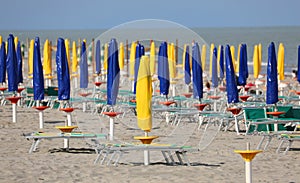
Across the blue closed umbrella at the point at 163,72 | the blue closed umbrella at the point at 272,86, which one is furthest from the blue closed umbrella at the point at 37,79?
the blue closed umbrella at the point at 272,86

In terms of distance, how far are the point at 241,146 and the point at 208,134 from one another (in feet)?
5.28

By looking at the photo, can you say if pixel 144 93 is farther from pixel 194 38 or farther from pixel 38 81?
pixel 194 38

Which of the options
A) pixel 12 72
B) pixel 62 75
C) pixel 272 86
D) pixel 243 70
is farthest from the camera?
pixel 243 70

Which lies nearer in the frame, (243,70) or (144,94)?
(144,94)

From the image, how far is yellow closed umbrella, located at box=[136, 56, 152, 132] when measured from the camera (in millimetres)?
10219

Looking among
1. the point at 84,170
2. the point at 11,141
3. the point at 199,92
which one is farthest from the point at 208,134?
the point at 84,170

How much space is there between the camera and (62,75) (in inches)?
531

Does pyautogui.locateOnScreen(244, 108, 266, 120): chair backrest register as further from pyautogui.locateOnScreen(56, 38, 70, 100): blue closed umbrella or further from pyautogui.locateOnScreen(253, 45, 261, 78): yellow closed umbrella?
pyautogui.locateOnScreen(253, 45, 261, 78): yellow closed umbrella

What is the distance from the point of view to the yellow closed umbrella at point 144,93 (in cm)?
1022

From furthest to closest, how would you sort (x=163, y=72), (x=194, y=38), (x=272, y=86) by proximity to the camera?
(x=194, y=38)
(x=163, y=72)
(x=272, y=86)

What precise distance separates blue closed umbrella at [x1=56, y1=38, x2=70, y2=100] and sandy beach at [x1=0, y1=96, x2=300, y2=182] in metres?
0.83

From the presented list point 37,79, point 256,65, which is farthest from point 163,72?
point 256,65

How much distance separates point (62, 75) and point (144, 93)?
3.51 meters

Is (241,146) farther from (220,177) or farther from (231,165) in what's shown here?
(220,177)
